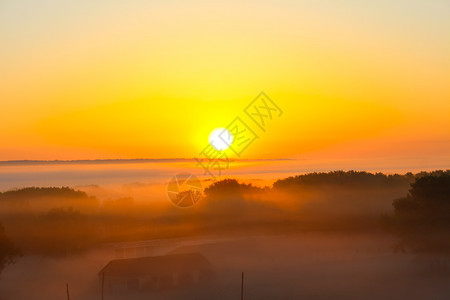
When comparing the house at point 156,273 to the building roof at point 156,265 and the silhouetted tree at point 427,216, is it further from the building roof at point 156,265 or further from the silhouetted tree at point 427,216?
the silhouetted tree at point 427,216

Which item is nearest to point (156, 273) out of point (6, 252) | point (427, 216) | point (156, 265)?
point (156, 265)

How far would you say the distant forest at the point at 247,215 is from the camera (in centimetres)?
5631

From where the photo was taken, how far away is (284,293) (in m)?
42.5

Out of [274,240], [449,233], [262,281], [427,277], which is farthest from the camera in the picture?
[274,240]

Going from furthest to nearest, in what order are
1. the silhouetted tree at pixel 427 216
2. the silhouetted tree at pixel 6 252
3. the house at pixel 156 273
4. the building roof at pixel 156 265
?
the silhouetted tree at pixel 427 216 < the building roof at pixel 156 265 < the house at pixel 156 273 < the silhouetted tree at pixel 6 252

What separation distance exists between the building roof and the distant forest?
799 cm

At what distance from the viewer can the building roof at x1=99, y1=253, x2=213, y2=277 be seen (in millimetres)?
45719

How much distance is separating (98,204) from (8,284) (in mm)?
25450

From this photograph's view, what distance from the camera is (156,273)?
1821 inches

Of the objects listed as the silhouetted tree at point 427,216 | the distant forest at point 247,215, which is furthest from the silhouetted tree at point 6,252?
the silhouetted tree at point 427,216

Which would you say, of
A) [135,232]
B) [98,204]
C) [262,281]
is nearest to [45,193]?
[98,204]

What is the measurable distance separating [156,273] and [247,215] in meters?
28.3

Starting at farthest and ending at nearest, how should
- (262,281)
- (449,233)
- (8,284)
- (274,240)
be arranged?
(274,240) < (449,233) < (262,281) < (8,284)

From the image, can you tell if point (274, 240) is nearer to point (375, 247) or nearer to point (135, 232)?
point (375, 247)
